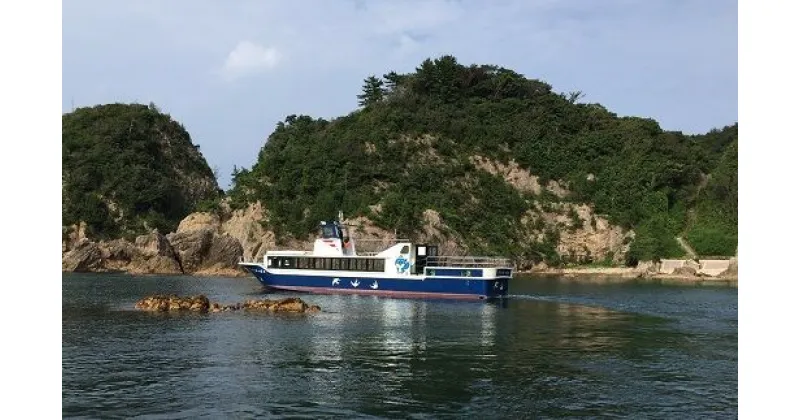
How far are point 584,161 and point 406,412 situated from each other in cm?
10227

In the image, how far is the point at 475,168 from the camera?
115 m

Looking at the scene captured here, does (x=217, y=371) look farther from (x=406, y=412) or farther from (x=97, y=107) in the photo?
(x=97, y=107)

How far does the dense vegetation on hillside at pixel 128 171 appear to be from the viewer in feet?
379

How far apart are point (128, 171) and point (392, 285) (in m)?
77.4

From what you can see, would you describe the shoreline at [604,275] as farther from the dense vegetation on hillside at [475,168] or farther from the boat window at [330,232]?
the boat window at [330,232]

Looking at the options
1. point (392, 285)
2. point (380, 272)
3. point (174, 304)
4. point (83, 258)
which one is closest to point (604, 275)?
point (392, 285)

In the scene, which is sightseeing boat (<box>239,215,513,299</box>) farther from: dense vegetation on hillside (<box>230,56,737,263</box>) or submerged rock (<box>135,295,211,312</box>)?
dense vegetation on hillside (<box>230,56,737,263</box>)

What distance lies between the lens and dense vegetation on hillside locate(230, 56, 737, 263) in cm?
10412

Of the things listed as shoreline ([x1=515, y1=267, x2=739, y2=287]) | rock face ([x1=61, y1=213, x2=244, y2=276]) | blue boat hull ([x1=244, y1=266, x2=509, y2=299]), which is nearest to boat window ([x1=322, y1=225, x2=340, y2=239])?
blue boat hull ([x1=244, y1=266, x2=509, y2=299])

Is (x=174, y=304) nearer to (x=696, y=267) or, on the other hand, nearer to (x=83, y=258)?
(x=83, y=258)

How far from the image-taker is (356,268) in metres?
62.6

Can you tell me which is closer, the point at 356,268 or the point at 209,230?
the point at 356,268

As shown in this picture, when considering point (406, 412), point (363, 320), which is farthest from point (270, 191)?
point (406, 412)

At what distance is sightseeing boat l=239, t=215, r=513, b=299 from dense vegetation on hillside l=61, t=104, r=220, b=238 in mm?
58556
